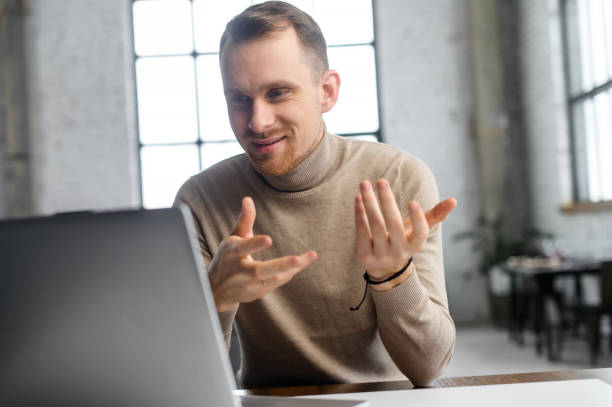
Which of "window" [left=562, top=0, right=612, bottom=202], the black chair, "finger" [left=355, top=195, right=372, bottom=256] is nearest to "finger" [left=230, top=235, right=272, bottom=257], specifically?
"finger" [left=355, top=195, right=372, bottom=256]

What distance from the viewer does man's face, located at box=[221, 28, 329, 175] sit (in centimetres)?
126

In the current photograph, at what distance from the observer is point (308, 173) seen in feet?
4.58

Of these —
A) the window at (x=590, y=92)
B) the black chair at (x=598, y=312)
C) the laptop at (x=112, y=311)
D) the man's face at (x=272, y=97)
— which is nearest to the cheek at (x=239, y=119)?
the man's face at (x=272, y=97)

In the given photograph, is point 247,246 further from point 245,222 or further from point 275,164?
point 275,164

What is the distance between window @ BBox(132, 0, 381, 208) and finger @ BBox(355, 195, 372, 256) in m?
6.23

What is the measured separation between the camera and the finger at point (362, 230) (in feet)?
2.95

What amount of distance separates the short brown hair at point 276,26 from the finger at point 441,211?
55 cm

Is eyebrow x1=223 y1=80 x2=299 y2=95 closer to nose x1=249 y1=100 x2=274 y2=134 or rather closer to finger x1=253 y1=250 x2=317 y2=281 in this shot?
nose x1=249 y1=100 x2=274 y2=134

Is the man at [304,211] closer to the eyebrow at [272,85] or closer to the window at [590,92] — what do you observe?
the eyebrow at [272,85]

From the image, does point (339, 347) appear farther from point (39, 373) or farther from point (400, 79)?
point (400, 79)

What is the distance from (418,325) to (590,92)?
548cm

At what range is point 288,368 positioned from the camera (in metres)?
1.34

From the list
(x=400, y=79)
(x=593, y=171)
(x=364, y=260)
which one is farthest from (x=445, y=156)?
(x=364, y=260)

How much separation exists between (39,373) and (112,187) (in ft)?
22.3
